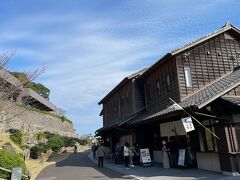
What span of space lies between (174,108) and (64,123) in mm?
47031

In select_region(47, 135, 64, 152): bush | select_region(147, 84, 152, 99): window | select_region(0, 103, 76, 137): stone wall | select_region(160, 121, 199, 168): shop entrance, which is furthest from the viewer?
select_region(47, 135, 64, 152): bush

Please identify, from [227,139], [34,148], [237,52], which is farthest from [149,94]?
[34,148]

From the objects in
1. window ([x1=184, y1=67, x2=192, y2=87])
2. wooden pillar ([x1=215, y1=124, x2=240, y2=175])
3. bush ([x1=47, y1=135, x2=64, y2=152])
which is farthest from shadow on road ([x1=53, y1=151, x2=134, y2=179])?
bush ([x1=47, y1=135, x2=64, y2=152])

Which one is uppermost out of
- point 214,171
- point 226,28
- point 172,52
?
point 226,28

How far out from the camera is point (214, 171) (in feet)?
46.1

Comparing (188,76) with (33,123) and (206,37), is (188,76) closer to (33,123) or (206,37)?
(206,37)

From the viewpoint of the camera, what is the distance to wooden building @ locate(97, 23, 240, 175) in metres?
13.2

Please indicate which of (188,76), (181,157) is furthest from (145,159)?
(188,76)

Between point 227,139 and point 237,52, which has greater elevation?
point 237,52

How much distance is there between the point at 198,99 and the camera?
14.9m

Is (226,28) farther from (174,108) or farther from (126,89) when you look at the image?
(126,89)

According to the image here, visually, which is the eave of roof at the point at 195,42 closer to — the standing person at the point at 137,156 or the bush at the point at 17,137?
the standing person at the point at 137,156

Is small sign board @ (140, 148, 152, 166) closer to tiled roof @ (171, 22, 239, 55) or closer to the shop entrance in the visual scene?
the shop entrance

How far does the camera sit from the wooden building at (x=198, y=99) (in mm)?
13203
